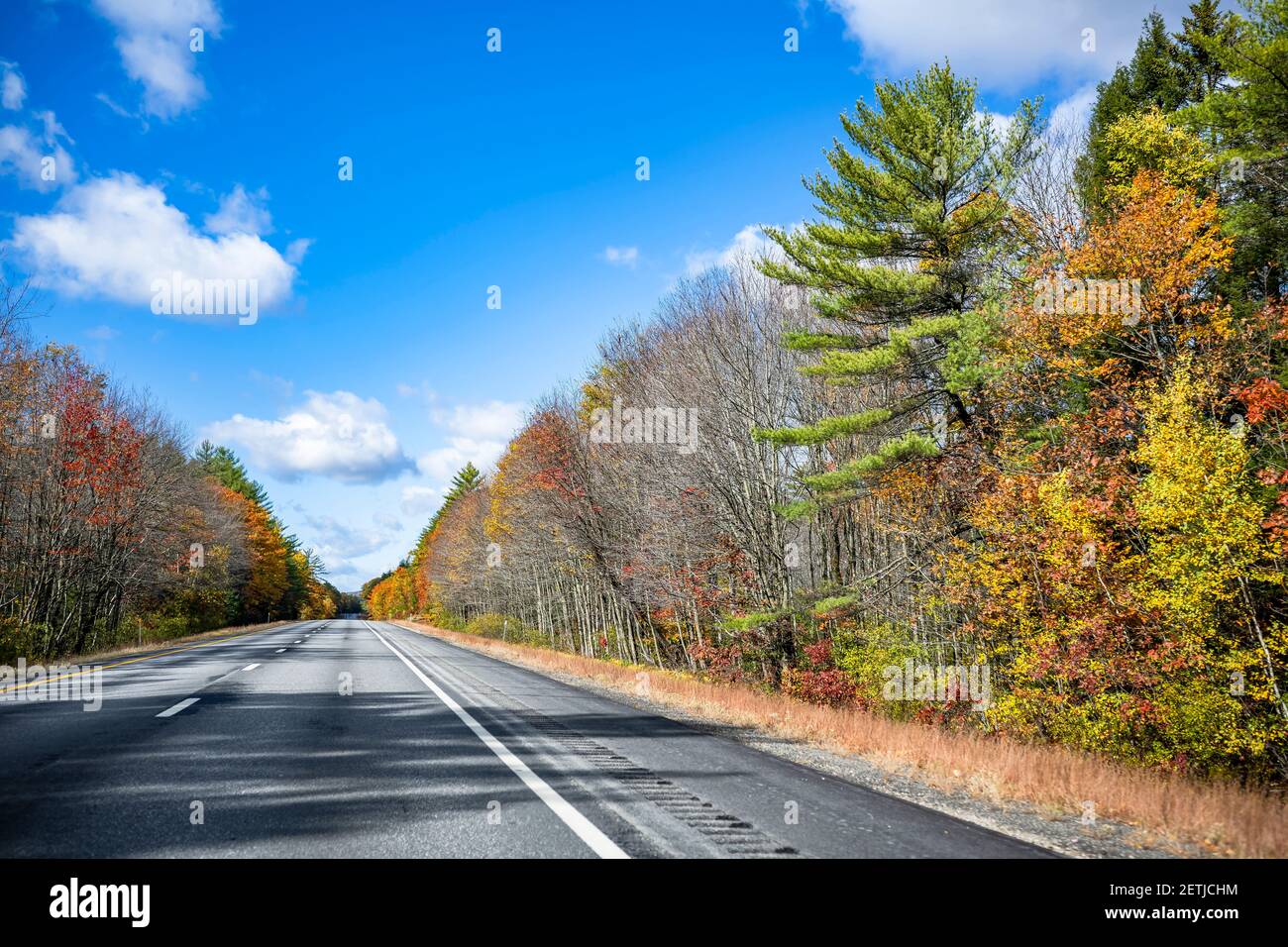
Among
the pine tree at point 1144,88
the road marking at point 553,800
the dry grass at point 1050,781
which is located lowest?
the dry grass at point 1050,781

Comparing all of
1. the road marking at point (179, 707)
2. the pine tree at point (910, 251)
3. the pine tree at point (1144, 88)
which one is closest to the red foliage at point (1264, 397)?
the pine tree at point (910, 251)

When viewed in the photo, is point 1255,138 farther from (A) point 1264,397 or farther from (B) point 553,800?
(B) point 553,800

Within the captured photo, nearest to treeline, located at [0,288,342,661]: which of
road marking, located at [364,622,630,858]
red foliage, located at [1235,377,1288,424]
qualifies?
road marking, located at [364,622,630,858]

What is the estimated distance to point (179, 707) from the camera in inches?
357

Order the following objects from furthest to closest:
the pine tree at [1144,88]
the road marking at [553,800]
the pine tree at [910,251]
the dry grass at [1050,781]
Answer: the pine tree at [1144,88]
the pine tree at [910,251]
the dry grass at [1050,781]
the road marking at [553,800]

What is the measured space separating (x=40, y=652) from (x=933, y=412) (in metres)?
28.2

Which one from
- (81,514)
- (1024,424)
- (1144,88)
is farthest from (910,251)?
(81,514)

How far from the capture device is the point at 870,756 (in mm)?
7805

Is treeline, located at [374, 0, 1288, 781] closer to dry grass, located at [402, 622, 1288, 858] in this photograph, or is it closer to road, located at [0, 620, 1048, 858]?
dry grass, located at [402, 622, 1288, 858]

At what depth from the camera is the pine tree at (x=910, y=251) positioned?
49.9 feet

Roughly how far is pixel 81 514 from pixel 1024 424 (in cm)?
3194

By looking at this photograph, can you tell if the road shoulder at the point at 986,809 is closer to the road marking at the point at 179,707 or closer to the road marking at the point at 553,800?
the road marking at the point at 553,800

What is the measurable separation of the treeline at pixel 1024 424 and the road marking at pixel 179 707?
1262 cm
